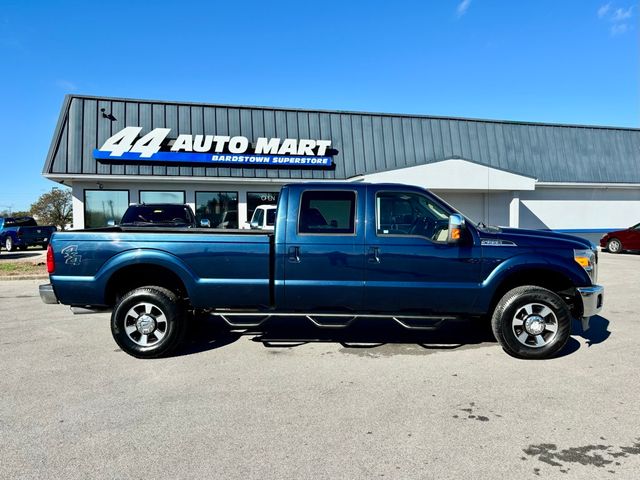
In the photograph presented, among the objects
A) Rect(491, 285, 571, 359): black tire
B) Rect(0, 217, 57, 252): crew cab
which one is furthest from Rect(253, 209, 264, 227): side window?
Rect(0, 217, 57, 252): crew cab

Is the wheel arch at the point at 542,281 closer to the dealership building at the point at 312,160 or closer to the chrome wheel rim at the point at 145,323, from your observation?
the chrome wheel rim at the point at 145,323

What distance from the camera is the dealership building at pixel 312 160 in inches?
603

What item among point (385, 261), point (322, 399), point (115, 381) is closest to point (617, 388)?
point (385, 261)

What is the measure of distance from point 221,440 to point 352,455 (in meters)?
0.97

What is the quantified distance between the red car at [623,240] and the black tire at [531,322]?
15.4 meters

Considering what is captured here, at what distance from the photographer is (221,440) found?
3059mm

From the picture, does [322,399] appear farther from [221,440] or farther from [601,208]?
[601,208]

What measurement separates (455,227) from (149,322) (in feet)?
11.9

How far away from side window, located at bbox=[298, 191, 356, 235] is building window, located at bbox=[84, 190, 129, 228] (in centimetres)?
1295

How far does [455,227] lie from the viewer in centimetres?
449

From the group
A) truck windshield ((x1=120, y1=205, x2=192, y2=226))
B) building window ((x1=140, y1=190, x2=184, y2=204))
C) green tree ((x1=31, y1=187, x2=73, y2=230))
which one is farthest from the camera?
green tree ((x1=31, y1=187, x2=73, y2=230))

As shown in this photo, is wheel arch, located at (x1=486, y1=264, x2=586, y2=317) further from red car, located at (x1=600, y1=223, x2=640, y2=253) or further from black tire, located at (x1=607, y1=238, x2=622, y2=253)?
black tire, located at (x1=607, y1=238, x2=622, y2=253)

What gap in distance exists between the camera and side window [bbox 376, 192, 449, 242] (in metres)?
4.91

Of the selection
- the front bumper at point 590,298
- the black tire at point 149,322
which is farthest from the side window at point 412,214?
the black tire at point 149,322
